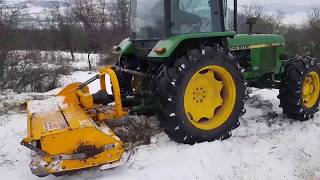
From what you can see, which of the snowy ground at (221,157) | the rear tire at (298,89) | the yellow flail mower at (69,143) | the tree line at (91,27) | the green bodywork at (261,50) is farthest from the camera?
the tree line at (91,27)

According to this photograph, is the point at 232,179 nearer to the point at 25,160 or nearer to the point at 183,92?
the point at 183,92

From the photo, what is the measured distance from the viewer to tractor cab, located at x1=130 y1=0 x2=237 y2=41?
5.11 metres

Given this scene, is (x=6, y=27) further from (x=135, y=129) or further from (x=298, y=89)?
(x=298, y=89)

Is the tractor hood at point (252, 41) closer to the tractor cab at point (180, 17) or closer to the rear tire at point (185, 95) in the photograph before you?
the tractor cab at point (180, 17)

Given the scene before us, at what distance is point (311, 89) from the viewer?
6676 mm

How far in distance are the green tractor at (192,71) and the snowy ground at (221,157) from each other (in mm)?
273

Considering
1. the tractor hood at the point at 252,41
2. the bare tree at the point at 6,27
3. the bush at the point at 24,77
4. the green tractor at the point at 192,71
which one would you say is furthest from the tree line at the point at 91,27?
the green tractor at the point at 192,71

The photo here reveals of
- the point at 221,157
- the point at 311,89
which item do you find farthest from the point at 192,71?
the point at 311,89

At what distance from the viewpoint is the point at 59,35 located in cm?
2091

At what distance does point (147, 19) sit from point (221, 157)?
6.90 feet

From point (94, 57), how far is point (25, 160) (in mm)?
14607

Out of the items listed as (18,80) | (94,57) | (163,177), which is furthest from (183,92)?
(94,57)

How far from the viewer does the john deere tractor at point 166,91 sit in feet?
13.7

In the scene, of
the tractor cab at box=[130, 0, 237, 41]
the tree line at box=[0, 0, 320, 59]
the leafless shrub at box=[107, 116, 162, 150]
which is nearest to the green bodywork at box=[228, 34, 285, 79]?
the tractor cab at box=[130, 0, 237, 41]
